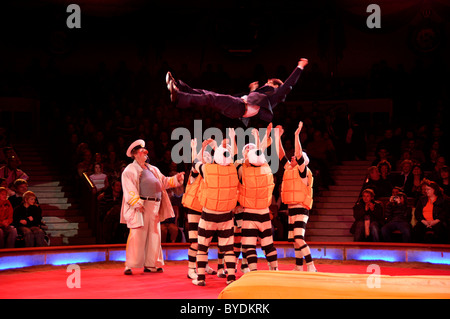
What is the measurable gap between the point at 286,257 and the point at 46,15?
8809 mm

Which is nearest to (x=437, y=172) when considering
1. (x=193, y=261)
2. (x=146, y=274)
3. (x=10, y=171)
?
(x=193, y=261)

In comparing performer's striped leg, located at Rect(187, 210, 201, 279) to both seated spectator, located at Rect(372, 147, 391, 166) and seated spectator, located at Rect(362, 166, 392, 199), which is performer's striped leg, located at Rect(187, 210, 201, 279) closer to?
seated spectator, located at Rect(362, 166, 392, 199)

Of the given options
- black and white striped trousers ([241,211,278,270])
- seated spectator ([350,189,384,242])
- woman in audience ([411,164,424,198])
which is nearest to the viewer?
black and white striped trousers ([241,211,278,270])

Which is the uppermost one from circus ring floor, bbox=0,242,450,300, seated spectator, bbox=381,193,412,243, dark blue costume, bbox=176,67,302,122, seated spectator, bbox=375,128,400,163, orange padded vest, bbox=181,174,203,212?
dark blue costume, bbox=176,67,302,122

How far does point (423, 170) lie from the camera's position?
10.5 metres

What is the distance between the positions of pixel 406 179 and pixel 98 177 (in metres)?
5.41

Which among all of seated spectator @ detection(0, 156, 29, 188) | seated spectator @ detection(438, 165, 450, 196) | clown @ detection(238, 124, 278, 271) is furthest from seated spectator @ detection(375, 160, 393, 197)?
seated spectator @ detection(0, 156, 29, 188)

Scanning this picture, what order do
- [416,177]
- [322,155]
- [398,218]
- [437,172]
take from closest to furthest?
[398,218] < [437,172] < [416,177] < [322,155]

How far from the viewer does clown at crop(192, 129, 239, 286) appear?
6406mm

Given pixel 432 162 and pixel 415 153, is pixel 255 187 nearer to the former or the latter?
pixel 432 162

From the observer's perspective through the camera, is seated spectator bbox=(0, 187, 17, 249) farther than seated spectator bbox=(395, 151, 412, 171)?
No

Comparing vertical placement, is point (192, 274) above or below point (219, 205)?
below

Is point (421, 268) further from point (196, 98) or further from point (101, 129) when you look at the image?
point (101, 129)

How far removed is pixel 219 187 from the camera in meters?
6.40
